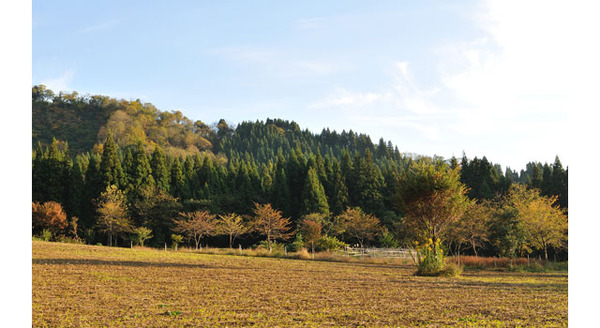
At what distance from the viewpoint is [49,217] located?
140 feet

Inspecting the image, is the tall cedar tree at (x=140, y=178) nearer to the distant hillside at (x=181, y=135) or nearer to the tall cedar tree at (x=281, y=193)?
the tall cedar tree at (x=281, y=193)

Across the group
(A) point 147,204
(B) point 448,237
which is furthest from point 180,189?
(B) point 448,237

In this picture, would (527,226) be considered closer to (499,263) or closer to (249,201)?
(499,263)

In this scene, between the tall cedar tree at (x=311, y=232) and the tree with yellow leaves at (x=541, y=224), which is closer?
the tree with yellow leaves at (x=541, y=224)

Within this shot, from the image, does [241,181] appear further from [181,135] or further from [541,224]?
[181,135]

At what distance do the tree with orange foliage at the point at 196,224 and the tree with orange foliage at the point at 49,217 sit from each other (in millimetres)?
10871

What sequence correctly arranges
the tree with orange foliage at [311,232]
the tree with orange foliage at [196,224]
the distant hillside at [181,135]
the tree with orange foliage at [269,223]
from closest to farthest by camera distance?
the tree with orange foliage at [311,232] < the tree with orange foliage at [196,224] < the tree with orange foliage at [269,223] < the distant hillside at [181,135]

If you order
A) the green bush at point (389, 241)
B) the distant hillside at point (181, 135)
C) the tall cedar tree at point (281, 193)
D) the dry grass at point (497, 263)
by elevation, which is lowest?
the green bush at point (389, 241)

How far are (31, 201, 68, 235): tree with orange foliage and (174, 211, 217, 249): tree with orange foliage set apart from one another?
1087cm

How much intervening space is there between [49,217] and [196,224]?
13.8 metres

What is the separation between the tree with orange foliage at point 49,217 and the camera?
42531 mm

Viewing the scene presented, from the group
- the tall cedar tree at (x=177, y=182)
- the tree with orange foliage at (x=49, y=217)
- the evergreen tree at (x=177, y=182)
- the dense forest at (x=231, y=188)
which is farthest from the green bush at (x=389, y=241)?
the tree with orange foliage at (x=49, y=217)

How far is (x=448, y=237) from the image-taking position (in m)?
38.6

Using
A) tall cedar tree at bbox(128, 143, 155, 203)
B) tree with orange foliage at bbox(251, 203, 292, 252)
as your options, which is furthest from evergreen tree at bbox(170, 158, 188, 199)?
tree with orange foliage at bbox(251, 203, 292, 252)
